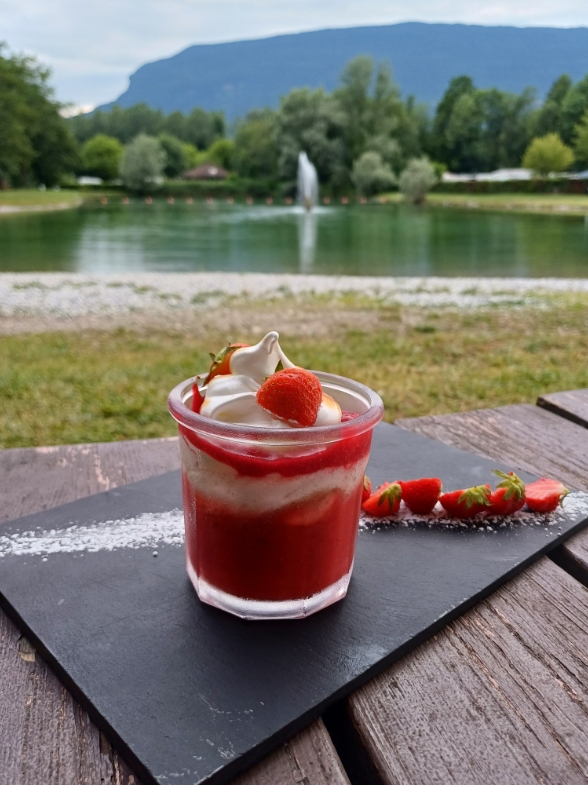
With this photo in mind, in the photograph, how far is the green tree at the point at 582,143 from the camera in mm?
50250

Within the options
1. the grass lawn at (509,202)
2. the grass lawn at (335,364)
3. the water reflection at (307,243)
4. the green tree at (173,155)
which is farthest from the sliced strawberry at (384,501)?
the green tree at (173,155)

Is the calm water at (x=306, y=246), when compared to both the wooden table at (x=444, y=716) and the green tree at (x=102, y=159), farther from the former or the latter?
the green tree at (x=102, y=159)

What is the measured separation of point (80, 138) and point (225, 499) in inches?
3643

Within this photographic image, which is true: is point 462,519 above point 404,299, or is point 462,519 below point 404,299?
above

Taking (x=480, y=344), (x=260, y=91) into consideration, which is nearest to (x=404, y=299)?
(x=480, y=344)

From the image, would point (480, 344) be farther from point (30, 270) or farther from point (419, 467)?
point (30, 270)

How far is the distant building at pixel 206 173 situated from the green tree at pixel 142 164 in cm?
2424

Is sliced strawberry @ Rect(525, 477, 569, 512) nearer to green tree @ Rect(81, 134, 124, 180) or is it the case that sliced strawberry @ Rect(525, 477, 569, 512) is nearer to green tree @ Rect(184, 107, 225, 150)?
green tree @ Rect(81, 134, 124, 180)

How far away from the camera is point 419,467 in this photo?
1.30 meters

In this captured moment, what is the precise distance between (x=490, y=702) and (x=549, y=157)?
5768cm

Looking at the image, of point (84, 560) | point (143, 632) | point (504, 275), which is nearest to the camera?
point (143, 632)

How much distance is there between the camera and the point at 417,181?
136 feet

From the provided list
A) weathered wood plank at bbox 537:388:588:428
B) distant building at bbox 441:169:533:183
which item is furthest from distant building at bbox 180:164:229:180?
weathered wood plank at bbox 537:388:588:428

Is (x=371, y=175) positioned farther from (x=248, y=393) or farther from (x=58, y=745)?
(x=58, y=745)
